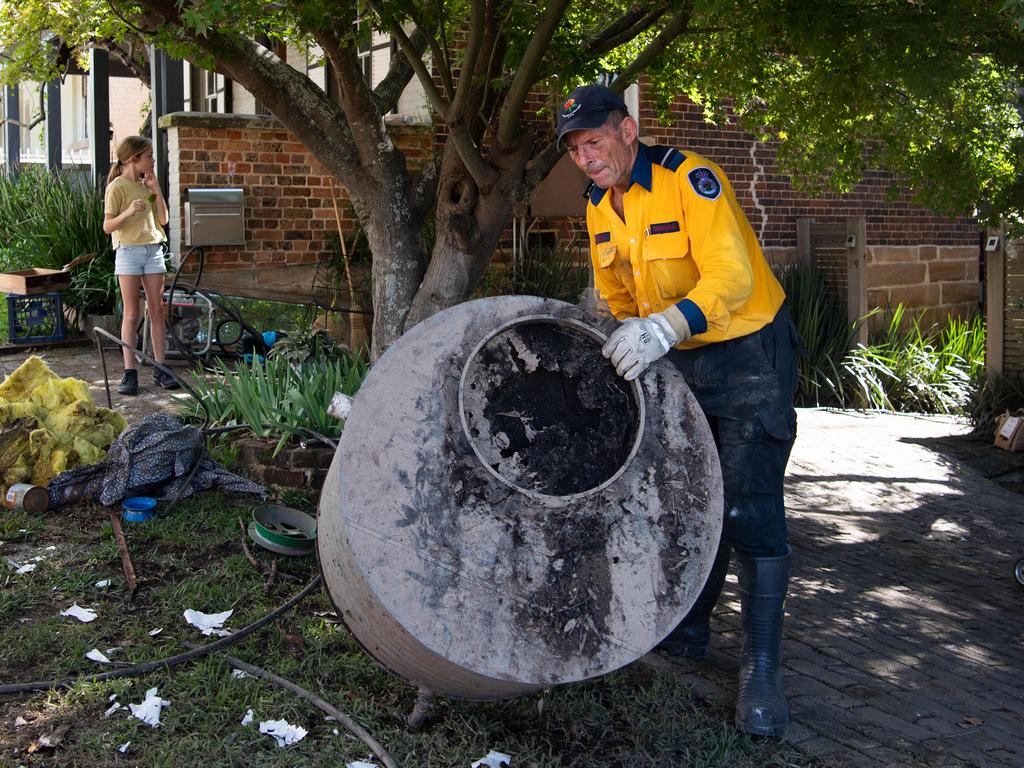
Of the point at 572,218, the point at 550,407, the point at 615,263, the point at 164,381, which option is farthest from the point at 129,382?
the point at 572,218

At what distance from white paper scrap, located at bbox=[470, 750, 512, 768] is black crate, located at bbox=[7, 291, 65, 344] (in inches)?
316

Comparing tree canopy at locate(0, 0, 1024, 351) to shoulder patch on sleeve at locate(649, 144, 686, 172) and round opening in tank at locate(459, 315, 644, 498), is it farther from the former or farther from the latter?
round opening in tank at locate(459, 315, 644, 498)

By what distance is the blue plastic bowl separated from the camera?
200 inches

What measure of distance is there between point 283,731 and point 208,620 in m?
0.89

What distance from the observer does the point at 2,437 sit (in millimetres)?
5336

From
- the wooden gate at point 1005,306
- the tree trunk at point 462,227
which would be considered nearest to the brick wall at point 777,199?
the wooden gate at point 1005,306

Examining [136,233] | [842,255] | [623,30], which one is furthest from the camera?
[842,255]

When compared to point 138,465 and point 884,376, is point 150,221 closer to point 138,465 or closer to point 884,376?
point 138,465

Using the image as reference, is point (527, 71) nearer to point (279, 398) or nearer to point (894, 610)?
point (279, 398)

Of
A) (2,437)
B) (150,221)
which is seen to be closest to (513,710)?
(2,437)

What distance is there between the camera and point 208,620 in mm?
4145

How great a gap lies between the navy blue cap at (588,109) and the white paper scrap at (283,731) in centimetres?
198

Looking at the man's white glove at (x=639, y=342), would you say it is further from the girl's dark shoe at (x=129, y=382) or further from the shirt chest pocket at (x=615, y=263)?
the girl's dark shoe at (x=129, y=382)

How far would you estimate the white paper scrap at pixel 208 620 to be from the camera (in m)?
4.07
